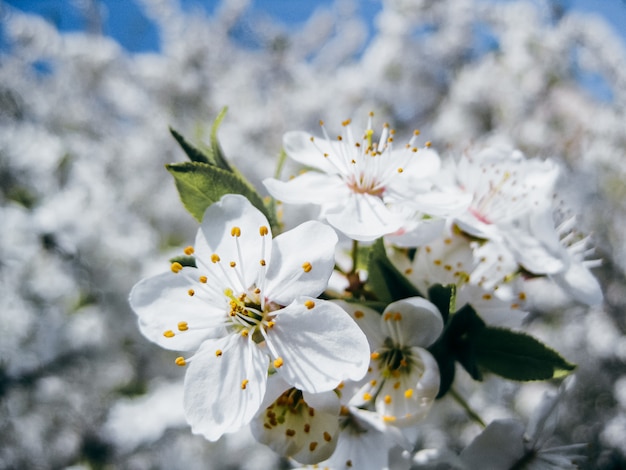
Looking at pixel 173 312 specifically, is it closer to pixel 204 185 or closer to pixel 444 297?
pixel 204 185

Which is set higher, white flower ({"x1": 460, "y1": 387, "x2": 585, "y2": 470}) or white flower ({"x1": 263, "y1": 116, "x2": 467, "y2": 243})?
white flower ({"x1": 263, "y1": 116, "x2": 467, "y2": 243})

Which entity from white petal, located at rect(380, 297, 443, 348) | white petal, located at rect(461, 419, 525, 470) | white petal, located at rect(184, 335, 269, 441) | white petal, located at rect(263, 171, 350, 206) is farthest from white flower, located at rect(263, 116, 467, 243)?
white petal, located at rect(461, 419, 525, 470)

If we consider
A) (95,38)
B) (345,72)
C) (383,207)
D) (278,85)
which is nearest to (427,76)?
(345,72)

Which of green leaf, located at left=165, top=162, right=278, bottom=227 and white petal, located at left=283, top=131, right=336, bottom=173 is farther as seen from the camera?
white petal, located at left=283, top=131, right=336, bottom=173

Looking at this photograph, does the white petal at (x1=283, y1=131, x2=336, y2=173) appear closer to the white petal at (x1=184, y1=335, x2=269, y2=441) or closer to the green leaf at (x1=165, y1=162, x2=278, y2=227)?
the green leaf at (x1=165, y1=162, x2=278, y2=227)

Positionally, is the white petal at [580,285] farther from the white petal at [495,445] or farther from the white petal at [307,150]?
the white petal at [307,150]

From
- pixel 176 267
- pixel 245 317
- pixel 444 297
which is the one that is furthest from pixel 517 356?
pixel 176 267
